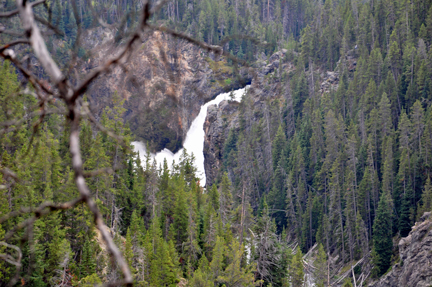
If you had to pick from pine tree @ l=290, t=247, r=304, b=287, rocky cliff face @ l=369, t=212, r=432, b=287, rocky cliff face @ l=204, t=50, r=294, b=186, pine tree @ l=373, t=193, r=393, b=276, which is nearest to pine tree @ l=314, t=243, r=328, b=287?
pine tree @ l=290, t=247, r=304, b=287

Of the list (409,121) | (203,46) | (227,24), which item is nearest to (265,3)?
(227,24)

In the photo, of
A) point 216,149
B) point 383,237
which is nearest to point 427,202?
point 383,237

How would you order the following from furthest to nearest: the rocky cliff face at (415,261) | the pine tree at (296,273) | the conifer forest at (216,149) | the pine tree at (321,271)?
the pine tree at (321,271) → the rocky cliff face at (415,261) → the pine tree at (296,273) → the conifer forest at (216,149)

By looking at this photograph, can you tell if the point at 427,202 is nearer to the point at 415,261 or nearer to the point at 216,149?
the point at 415,261

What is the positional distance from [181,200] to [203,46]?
33.5m

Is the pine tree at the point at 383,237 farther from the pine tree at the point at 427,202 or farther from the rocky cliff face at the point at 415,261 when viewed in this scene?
the pine tree at the point at 427,202

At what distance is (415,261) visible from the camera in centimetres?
3509

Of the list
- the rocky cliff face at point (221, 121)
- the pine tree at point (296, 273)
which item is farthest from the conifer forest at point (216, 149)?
the rocky cliff face at point (221, 121)

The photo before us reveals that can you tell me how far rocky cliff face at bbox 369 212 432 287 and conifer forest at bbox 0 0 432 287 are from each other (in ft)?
0.55

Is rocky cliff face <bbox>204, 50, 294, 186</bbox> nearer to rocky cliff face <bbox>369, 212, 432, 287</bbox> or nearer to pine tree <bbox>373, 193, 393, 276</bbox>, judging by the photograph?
pine tree <bbox>373, 193, 393, 276</bbox>

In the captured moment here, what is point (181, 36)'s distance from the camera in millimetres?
2148

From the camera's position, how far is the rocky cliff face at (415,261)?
33906 mm

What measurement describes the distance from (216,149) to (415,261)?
5005cm

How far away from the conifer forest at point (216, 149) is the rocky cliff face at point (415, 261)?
0.55 feet
